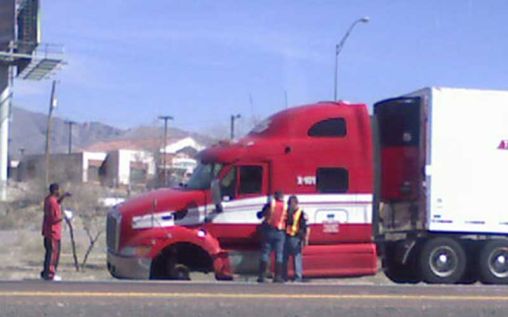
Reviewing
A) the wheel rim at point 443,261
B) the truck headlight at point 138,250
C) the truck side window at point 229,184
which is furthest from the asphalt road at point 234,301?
the wheel rim at point 443,261

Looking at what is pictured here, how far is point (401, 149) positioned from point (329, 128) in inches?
63.2

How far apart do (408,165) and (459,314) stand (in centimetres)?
822

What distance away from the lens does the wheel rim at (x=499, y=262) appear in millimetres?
19203

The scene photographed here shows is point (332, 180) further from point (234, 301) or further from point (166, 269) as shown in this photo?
point (234, 301)

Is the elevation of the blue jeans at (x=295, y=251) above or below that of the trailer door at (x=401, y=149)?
below

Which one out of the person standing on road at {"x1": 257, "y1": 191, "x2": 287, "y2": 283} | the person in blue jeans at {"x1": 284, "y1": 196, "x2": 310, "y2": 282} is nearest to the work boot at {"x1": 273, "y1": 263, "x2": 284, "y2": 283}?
the person standing on road at {"x1": 257, "y1": 191, "x2": 287, "y2": 283}

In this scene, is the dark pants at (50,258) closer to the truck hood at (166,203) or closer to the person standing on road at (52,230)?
the person standing on road at (52,230)

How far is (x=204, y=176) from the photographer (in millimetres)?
19312

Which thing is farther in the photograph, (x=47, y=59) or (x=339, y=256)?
(x=47, y=59)

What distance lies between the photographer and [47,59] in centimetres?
7762

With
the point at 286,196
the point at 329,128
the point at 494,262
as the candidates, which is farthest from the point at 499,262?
the point at 286,196

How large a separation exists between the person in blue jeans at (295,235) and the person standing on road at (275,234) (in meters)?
0.10

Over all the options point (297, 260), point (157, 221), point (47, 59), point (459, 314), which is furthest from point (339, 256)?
point (47, 59)

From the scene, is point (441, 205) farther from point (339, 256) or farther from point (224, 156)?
point (224, 156)
